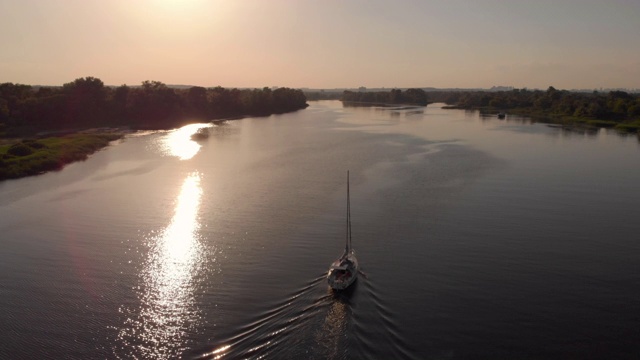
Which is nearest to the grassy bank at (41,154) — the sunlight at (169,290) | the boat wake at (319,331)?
the sunlight at (169,290)

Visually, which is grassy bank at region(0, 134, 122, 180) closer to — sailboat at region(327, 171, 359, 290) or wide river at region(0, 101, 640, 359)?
wide river at region(0, 101, 640, 359)

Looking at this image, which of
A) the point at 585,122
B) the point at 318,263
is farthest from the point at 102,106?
the point at 585,122

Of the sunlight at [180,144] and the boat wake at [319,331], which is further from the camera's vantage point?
the sunlight at [180,144]

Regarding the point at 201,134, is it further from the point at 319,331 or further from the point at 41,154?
the point at 319,331

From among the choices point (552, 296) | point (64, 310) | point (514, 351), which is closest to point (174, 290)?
point (64, 310)

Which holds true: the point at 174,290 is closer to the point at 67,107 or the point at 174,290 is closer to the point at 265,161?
the point at 265,161

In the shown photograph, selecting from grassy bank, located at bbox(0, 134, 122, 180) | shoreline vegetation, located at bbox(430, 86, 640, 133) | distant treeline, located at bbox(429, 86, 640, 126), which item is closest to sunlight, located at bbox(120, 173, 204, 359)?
grassy bank, located at bbox(0, 134, 122, 180)

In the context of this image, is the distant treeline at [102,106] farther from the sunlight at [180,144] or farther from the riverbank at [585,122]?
the riverbank at [585,122]
